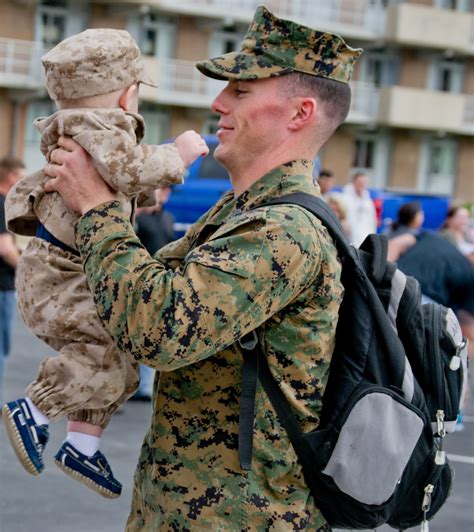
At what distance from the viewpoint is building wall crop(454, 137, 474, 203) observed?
4172 cm

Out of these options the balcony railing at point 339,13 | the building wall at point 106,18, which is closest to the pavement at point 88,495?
the building wall at point 106,18

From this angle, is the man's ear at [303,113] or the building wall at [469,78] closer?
the man's ear at [303,113]

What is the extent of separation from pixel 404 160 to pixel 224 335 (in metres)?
39.2

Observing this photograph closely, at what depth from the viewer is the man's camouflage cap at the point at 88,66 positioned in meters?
3.07

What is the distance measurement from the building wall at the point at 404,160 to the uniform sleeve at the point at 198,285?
38385 millimetres

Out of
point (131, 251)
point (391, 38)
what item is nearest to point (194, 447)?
point (131, 251)

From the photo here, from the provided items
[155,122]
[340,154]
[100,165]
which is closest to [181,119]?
[155,122]

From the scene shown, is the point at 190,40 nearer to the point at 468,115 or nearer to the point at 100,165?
the point at 468,115

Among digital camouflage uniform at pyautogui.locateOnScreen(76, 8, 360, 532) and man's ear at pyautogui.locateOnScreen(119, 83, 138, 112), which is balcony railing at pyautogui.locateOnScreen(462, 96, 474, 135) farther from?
digital camouflage uniform at pyautogui.locateOnScreen(76, 8, 360, 532)

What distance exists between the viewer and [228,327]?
99.9 inches

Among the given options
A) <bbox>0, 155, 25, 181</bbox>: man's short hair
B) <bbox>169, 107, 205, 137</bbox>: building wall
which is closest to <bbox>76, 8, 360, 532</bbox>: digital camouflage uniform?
<bbox>0, 155, 25, 181</bbox>: man's short hair

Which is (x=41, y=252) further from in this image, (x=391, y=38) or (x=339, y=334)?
→ (x=391, y=38)

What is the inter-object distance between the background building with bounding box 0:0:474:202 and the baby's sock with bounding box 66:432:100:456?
32135mm

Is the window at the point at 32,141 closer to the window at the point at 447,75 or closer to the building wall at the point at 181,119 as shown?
the building wall at the point at 181,119
